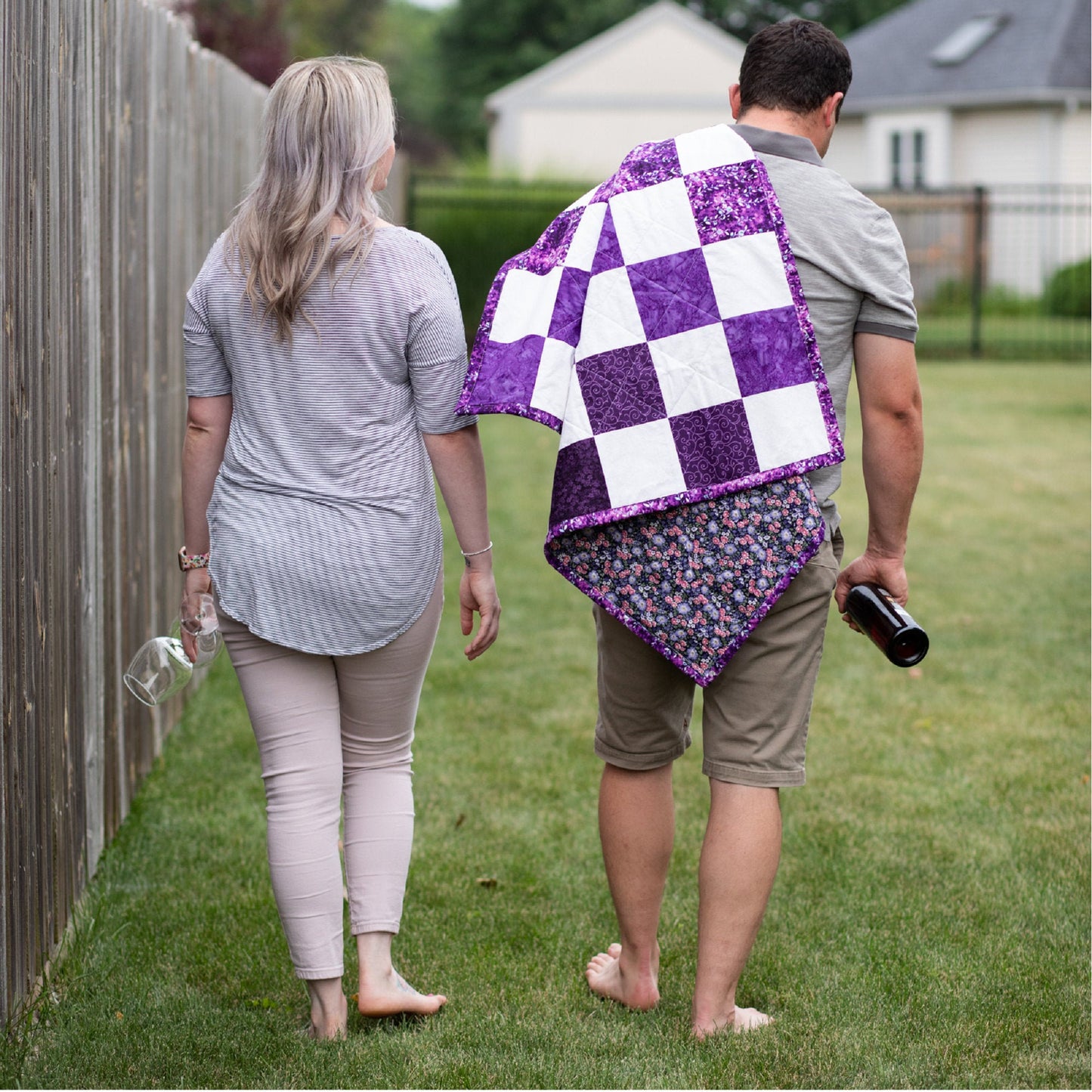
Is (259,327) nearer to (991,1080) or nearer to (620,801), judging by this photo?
(620,801)

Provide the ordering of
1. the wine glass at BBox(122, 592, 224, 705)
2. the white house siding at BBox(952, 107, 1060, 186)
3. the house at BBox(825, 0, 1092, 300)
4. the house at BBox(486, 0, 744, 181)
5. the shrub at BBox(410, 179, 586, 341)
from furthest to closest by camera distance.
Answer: the house at BBox(486, 0, 744, 181) < the white house siding at BBox(952, 107, 1060, 186) < the house at BBox(825, 0, 1092, 300) < the shrub at BBox(410, 179, 586, 341) < the wine glass at BBox(122, 592, 224, 705)

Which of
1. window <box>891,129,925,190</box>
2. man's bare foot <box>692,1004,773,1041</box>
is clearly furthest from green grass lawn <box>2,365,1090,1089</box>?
window <box>891,129,925,190</box>

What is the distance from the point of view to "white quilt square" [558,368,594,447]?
8.79ft

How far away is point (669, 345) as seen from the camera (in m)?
2.65

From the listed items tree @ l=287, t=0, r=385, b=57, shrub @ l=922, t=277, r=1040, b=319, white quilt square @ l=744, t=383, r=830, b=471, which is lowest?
shrub @ l=922, t=277, r=1040, b=319

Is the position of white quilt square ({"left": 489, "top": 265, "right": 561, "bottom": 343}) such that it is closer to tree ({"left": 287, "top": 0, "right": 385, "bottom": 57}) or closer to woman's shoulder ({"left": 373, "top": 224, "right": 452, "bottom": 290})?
woman's shoulder ({"left": 373, "top": 224, "right": 452, "bottom": 290})

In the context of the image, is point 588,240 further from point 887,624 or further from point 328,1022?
point 328,1022

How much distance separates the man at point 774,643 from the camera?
8.82ft

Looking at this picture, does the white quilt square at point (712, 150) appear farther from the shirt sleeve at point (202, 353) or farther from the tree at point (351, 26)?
the tree at point (351, 26)

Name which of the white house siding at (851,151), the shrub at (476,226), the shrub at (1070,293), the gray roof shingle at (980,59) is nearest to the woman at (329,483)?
the shrub at (476,226)

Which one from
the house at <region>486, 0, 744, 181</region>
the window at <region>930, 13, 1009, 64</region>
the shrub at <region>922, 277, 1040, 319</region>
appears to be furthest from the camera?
the house at <region>486, 0, 744, 181</region>

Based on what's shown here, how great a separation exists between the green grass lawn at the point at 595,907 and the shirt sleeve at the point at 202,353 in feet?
4.18

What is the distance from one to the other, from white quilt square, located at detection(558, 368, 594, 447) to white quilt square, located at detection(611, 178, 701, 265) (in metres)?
0.24

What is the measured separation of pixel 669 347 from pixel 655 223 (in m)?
0.22
